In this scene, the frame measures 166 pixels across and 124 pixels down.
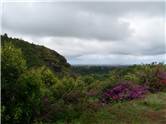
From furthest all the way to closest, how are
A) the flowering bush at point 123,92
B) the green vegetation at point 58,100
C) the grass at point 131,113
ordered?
the flowering bush at point 123,92 < the grass at point 131,113 < the green vegetation at point 58,100

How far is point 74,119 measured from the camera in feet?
46.1

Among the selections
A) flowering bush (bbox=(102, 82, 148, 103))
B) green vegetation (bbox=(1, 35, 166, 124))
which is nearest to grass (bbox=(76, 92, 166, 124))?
green vegetation (bbox=(1, 35, 166, 124))

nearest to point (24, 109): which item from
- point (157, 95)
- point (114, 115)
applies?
point (114, 115)

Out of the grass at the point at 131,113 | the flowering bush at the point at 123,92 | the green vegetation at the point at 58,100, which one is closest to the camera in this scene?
the green vegetation at the point at 58,100

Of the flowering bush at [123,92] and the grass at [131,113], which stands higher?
the flowering bush at [123,92]

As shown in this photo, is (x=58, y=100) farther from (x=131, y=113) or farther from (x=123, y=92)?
(x=123, y=92)

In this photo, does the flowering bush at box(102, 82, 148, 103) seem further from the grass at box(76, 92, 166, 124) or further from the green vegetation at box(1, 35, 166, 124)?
the grass at box(76, 92, 166, 124)

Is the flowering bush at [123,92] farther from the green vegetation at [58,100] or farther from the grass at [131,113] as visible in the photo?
the grass at [131,113]

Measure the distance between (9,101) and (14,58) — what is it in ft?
4.35

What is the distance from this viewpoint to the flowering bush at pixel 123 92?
1834 cm

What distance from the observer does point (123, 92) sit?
61.9 ft

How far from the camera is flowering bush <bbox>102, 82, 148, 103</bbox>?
18.3 metres

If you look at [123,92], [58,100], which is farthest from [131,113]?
[123,92]

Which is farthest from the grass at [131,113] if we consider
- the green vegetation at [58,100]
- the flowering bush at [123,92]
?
the flowering bush at [123,92]
